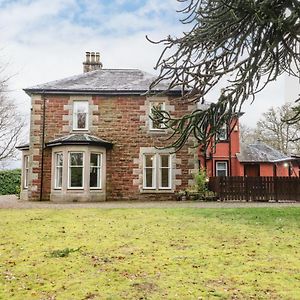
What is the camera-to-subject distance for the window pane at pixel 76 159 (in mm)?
20406

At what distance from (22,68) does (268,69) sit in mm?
20157

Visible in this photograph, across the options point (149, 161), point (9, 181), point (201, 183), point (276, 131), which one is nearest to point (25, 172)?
point (149, 161)

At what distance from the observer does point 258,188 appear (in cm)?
2036

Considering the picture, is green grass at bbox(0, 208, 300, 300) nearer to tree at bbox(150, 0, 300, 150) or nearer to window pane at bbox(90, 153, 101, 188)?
tree at bbox(150, 0, 300, 150)

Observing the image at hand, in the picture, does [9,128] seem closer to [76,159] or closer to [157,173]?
[76,159]

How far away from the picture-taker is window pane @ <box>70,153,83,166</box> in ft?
66.9

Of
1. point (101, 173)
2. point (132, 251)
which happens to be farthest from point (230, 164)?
point (132, 251)

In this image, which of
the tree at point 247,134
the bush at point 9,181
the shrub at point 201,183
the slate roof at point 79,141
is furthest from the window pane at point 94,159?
the tree at point 247,134

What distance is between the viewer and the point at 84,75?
77.0 ft

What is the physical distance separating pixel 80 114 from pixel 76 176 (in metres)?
3.52

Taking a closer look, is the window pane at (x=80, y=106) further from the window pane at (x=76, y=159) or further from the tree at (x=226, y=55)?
the tree at (x=226, y=55)

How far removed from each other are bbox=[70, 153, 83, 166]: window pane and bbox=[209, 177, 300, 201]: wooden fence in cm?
721

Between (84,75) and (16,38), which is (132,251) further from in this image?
(16,38)

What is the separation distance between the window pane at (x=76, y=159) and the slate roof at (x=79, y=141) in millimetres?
741
